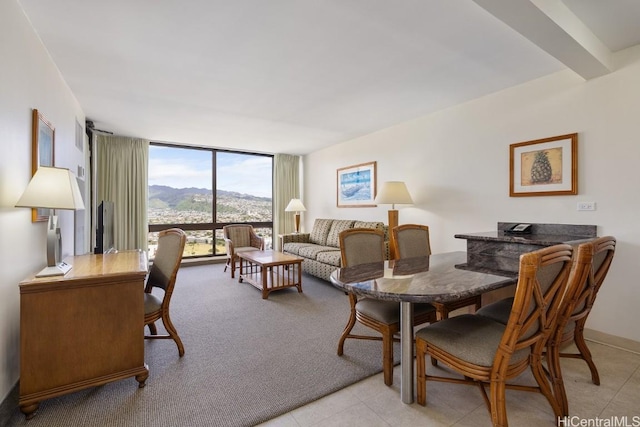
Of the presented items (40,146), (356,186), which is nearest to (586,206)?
(356,186)

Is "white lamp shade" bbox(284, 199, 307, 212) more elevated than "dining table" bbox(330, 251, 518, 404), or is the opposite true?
"white lamp shade" bbox(284, 199, 307, 212)

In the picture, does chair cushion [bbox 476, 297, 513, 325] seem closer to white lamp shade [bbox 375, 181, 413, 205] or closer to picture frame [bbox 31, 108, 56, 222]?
white lamp shade [bbox 375, 181, 413, 205]

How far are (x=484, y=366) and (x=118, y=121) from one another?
5.18 meters

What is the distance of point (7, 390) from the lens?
177 centimetres

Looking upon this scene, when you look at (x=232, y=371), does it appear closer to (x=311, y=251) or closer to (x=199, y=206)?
(x=311, y=251)

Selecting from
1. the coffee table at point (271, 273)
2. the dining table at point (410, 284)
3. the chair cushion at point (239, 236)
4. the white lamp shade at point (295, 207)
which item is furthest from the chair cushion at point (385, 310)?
the white lamp shade at point (295, 207)

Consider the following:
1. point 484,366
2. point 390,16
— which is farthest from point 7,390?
point 390,16

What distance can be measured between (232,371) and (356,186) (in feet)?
12.7

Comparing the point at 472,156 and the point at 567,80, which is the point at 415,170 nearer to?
the point at 472,156

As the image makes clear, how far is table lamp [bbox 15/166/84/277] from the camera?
5.82ft

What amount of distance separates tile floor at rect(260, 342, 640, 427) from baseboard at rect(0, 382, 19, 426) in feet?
4.64

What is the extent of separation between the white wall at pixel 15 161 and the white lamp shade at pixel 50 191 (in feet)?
0.38

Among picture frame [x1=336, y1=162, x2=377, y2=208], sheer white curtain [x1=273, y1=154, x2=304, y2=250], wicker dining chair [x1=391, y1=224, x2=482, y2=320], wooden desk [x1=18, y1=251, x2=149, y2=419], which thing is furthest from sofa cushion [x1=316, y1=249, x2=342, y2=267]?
wooden desk [x1=18, y1=251, x2=149, y2=419]

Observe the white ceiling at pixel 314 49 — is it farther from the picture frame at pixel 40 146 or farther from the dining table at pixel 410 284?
the dining table at pixel 410 284
